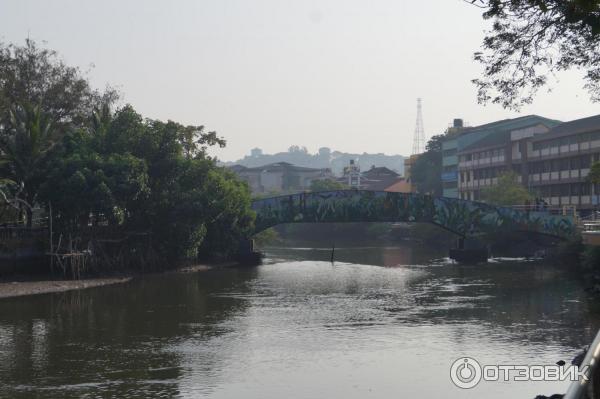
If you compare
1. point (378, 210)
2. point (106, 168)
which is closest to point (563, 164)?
point (378, 210)

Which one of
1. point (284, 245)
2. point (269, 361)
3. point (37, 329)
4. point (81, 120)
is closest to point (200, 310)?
point (37, 329)

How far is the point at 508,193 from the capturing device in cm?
8062

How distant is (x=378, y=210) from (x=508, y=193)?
54.6 ft

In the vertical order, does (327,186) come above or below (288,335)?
above

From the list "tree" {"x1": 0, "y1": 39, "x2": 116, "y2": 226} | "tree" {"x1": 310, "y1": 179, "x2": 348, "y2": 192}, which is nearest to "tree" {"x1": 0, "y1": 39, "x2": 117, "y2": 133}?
"tree" {"x1": 0, "y1": 39, "x2": 116, "y2": 226}

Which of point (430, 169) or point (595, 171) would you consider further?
point (430, 169)

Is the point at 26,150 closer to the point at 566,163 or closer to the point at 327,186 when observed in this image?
the point at 566,163

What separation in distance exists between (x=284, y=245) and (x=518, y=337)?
244ft

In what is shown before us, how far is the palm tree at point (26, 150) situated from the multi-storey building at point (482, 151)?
59.3 m

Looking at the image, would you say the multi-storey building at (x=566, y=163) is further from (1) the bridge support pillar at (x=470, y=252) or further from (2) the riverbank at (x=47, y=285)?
(2) the riverbank at (x=47, y=285)

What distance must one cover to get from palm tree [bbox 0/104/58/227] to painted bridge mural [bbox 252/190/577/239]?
2445cm

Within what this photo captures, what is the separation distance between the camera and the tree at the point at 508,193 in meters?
79.9

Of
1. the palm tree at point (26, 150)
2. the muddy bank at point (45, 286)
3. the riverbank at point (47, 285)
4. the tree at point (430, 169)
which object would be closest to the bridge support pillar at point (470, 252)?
the riverbank at point (47, 285)

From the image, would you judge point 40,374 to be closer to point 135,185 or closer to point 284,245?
point 135,185
